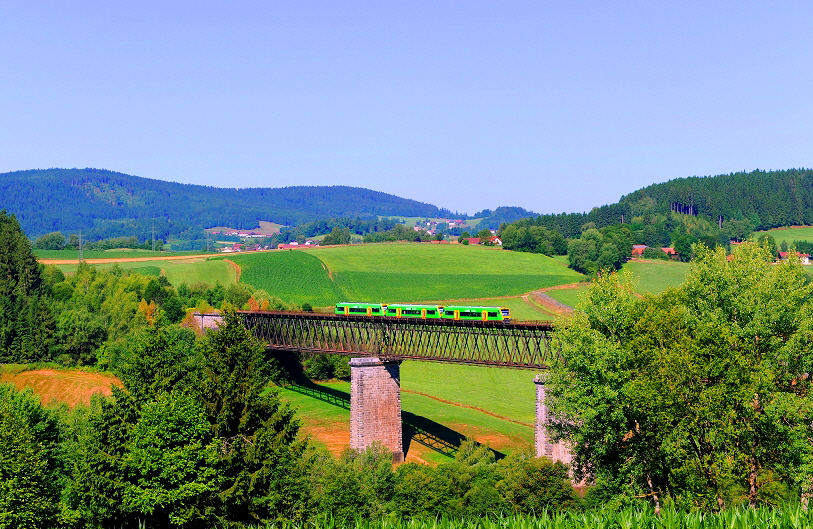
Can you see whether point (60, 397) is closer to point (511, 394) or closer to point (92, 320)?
point (92, 320)

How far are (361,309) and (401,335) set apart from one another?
6.53 metres

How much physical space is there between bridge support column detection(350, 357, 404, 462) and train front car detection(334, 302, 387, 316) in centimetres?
589

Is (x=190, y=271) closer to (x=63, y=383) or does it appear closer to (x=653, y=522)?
(x=63, y=383)

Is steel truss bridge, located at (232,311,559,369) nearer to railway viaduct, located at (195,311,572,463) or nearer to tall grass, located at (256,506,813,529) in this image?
railway viaduct, located at (195,311,572,463)

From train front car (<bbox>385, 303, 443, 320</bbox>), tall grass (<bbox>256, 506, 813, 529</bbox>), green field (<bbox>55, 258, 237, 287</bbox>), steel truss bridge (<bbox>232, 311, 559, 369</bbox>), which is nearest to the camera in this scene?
tall grass (<bbox>256, 506, 813, 529</bbox>)

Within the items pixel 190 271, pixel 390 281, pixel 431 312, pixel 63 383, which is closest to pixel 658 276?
pixel 390 281

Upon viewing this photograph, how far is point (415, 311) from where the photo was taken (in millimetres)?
87000

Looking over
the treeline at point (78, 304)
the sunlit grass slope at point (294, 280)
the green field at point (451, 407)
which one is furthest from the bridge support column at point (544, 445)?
the sunlit grass slope at point (294, 280)

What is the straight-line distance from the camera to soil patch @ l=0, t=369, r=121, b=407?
330ft

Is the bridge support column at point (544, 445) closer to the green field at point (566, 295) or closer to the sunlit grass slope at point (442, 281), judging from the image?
the green field at point (566, 295)

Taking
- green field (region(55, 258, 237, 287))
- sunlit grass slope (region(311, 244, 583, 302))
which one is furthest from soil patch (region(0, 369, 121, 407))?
sunlit grass slope (region(311, 244, 583, 302))

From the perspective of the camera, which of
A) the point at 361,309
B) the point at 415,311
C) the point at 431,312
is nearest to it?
the point at 431,312

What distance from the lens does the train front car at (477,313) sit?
81500 millimetres

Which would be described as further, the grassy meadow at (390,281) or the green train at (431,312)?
the grassy meadow at (390,281)
